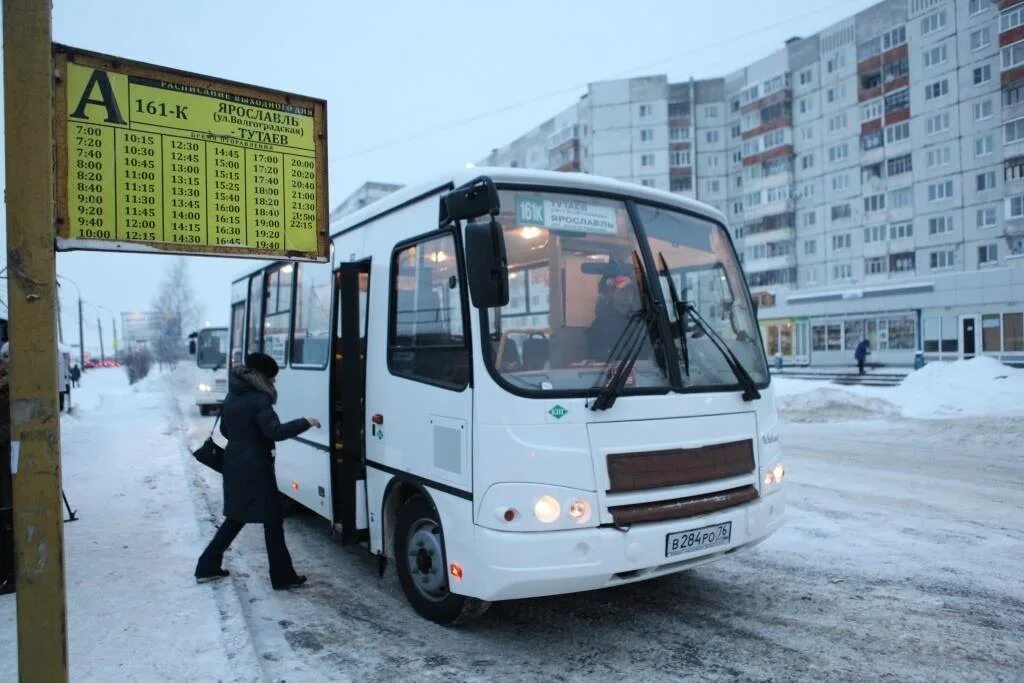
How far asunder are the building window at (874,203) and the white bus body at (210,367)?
46977 millimetres

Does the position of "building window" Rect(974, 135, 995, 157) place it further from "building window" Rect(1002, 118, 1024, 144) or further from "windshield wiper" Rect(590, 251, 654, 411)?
"windshield wiper" Rect(590, 251, 654, 411)

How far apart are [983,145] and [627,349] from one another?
5203 centimetres

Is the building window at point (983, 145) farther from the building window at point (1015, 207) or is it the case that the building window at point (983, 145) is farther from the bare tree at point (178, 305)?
the bare tree at point (178, 305)

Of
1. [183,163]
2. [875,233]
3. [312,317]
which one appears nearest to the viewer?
[183,163]

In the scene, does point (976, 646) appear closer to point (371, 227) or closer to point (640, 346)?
point (640, 346)

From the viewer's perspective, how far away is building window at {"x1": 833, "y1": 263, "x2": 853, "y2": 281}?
5500cm

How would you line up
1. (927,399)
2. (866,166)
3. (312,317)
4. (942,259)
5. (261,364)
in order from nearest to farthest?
(261,364) < (312,317) < (927,399) < (942,259) < (866,166)

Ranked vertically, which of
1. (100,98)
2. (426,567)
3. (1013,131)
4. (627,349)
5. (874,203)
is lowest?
(426,567)

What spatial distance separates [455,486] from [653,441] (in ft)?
3.96

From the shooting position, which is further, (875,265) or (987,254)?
(875,265)

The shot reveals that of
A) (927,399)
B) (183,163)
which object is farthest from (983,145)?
(183,163)

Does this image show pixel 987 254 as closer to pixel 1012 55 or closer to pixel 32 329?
pixel 1012 55

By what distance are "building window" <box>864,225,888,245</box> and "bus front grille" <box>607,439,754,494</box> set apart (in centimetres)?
5435

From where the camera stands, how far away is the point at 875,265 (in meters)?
53.2
